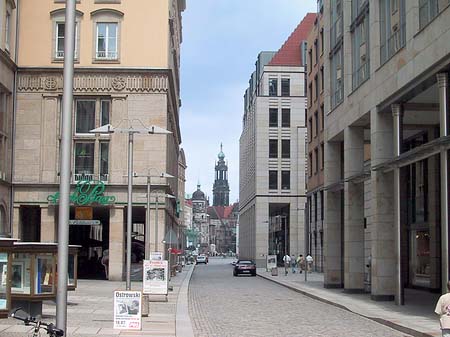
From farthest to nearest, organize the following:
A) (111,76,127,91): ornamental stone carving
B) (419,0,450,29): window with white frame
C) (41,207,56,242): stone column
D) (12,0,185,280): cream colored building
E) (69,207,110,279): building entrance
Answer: (69,207,110,279): building entrance, (111,76,127,91): ornamental stone carving, (12,0,185,280): cream colored building, (41,207,56,242): stone column, (419,0,450,29): window with white frame

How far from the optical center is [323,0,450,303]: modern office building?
23172 millimetres

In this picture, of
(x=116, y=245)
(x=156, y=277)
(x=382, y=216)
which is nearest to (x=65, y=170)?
(x=156, y=277)

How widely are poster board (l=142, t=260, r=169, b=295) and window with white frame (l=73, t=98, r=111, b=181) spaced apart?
1756 cm

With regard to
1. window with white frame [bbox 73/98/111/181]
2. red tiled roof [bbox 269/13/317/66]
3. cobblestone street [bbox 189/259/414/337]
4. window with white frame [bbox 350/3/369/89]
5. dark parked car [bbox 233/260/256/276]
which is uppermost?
red tiled roof [bbox 269/13/317/66]

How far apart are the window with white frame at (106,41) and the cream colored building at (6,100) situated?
5.01 meters

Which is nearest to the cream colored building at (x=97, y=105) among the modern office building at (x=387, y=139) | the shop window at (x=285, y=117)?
the modern office building at (x=387, y=139)

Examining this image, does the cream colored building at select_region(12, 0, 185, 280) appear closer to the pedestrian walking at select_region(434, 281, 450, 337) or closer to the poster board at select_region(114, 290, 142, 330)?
the poster board at select_region(114, 290, 142, 330)

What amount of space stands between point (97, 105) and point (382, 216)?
2205cm

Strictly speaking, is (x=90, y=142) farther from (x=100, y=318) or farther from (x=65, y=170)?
(x=65, y=170)

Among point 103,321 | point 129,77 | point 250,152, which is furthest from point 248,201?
point 103,321

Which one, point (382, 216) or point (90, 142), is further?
point (90, 142)

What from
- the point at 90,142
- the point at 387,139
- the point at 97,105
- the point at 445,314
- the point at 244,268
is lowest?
the point at 244,268

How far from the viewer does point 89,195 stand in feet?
143

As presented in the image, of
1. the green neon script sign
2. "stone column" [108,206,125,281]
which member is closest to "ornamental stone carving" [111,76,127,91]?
the green neon script sign
